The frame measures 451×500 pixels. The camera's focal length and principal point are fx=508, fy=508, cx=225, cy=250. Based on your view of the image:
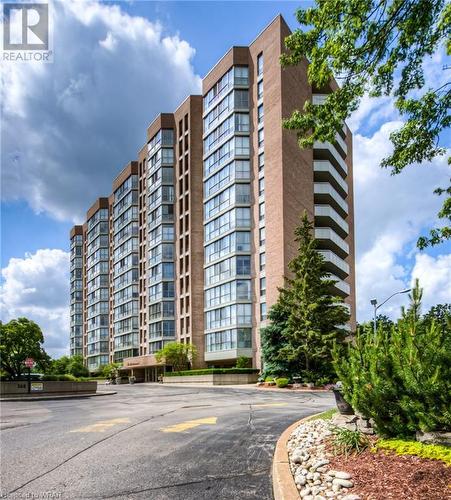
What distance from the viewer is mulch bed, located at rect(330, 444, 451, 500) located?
17.2 feet

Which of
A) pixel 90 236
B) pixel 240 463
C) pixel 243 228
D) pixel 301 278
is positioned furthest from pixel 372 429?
pixel 90 236

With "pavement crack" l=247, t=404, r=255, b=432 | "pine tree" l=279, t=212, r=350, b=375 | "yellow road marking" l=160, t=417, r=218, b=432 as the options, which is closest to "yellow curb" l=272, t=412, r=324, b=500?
"pavement crack" l=247, t=404, r=255, b=432

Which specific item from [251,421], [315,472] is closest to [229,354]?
[251,421]

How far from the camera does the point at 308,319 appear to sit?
39438 mm

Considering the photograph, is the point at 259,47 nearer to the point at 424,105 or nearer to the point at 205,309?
the point at 205,309

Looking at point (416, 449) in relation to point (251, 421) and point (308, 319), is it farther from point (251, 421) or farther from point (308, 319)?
point (308, 319)

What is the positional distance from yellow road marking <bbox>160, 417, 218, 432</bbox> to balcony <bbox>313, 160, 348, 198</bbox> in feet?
158

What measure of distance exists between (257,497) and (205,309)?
55998 mm

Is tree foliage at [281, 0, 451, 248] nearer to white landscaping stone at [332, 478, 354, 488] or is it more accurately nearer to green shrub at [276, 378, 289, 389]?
white landscaping stone at [332, 478, 354, 488]

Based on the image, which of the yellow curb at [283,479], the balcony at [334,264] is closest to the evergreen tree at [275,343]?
the balcony at [334,264]

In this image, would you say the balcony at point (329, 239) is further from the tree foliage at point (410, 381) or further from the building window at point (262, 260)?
the tree foliage at point (410, 381)

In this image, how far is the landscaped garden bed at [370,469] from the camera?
5363 millimetres

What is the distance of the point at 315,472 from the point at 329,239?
5118 centimetres

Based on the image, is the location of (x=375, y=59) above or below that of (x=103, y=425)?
above
